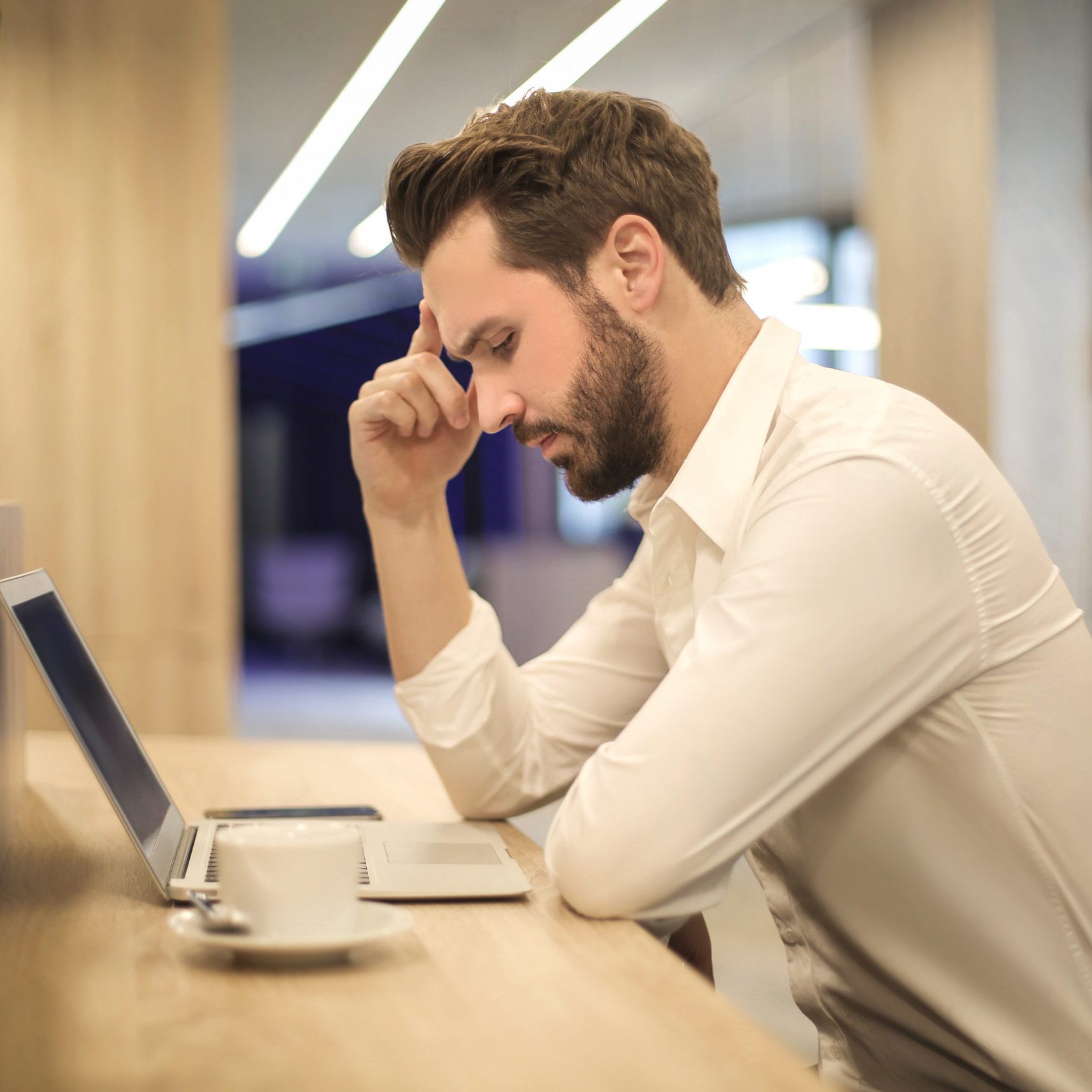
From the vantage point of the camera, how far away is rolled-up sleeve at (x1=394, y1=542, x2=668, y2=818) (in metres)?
1.27

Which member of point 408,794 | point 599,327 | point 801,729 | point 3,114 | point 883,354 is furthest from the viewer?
point 883,354

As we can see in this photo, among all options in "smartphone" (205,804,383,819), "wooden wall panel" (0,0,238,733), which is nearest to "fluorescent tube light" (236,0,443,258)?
"wooden wall panel" (0,0,238,733)

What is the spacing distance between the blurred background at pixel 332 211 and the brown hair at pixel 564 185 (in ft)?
3.88

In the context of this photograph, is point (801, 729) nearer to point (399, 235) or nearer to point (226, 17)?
point (399, 235)

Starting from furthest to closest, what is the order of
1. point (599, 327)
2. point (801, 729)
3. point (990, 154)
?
point (990, 154) < point (599, 327) < point (801, 729)

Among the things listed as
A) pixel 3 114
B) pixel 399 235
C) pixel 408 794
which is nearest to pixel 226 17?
pixel 3 114

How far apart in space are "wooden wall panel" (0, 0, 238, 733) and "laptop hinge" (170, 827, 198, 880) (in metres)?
2.27

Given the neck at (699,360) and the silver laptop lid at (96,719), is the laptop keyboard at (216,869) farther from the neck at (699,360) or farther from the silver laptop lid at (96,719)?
the neck at (699,360)

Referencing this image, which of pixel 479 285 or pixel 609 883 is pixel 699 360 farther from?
pixel 609 883

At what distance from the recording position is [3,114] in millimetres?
3211

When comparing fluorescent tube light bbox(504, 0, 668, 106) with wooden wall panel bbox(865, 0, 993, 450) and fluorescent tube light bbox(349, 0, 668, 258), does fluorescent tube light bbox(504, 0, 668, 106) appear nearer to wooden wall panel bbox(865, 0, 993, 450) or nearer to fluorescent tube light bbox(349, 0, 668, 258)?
fluorescent tube light bbox(349, 0, 668, 258)

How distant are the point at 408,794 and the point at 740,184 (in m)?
3.79

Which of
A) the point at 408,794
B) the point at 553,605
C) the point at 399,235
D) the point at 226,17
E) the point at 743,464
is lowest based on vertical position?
the point at 553,605

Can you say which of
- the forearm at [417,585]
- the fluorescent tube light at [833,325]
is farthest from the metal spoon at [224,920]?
the fluorescent tube light at [833,325]
